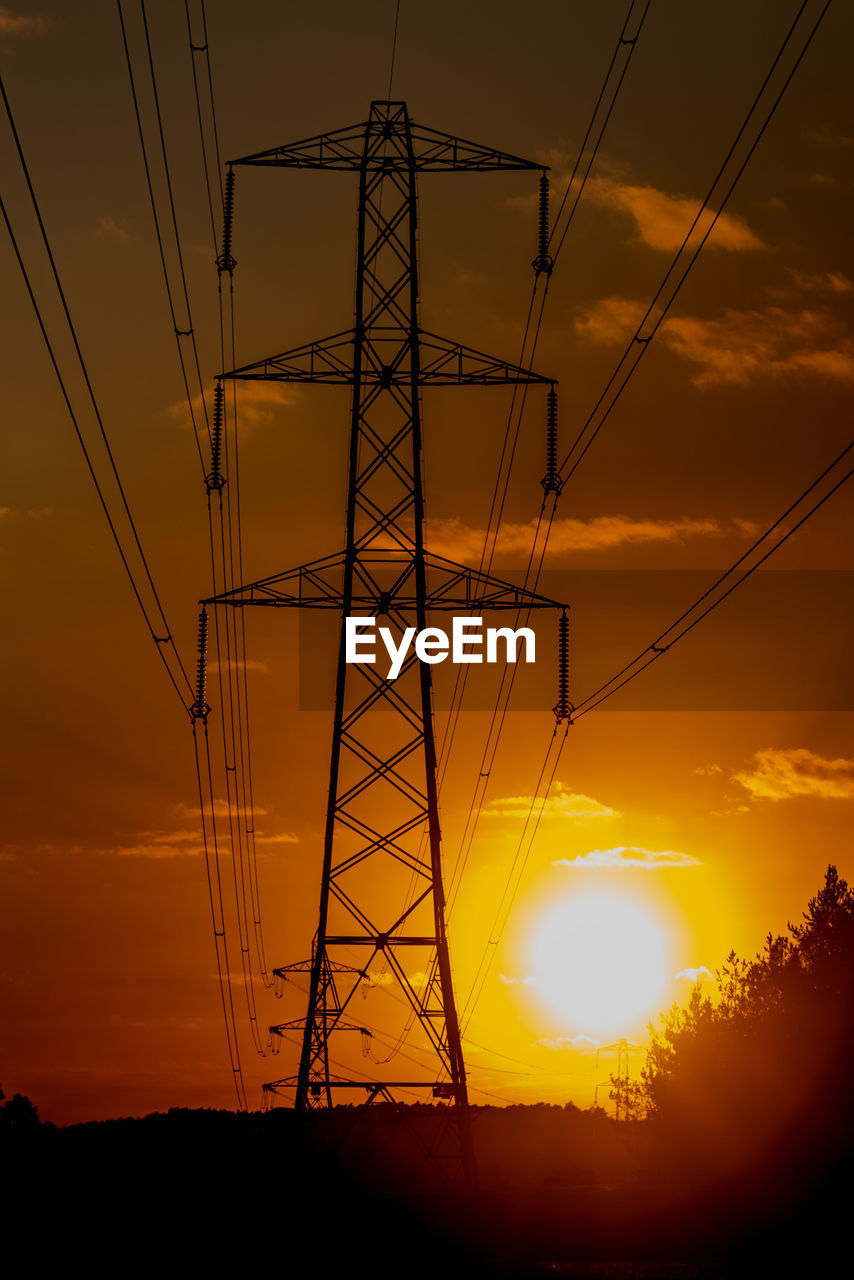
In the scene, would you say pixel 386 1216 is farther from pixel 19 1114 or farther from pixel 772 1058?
pixel 19 1114

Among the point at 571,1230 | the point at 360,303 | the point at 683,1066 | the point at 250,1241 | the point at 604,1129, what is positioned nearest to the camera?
the point at 250,1241

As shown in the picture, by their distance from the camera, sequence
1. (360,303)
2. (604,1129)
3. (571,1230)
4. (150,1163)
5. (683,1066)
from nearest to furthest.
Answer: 1. (360,303)
2. (571,1230)
3. (150,1163)
4. (683,1066)
5. (604,1129)

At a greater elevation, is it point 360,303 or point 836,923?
point 360,303

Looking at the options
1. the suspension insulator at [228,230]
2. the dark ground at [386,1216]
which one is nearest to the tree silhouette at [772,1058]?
the dark ground at [386,1216]

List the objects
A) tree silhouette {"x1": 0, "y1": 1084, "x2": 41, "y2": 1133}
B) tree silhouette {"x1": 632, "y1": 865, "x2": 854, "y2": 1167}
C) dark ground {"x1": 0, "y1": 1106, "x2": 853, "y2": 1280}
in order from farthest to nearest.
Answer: tree silhouette {"x1": 0, "y1": 1084, "x2": 41, "y2": 1133}, tree silhouette {"x1": 632, "y1": 865, "x2": 854, "y2": 1167}, dark ground {"x1": 0, "y1": 1106, "x2": 853, "y2": 1280}

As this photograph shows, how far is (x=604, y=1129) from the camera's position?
481ft

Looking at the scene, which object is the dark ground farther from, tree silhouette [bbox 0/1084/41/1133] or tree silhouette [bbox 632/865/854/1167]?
tree silhouette [bbox 0/1084/41/1133]

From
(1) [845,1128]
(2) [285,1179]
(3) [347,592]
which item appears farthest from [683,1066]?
(3) [347,592]

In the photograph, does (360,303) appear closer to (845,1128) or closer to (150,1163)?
(845,1128)

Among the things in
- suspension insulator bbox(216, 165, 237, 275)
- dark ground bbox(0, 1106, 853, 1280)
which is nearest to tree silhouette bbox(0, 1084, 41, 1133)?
dark ground bbox(0, 1106, 853, 1280)

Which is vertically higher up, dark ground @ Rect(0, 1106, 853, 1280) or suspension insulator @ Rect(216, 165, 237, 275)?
suspension insulator @ Rect(216, 165, 237, 275)

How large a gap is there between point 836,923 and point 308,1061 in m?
37.4

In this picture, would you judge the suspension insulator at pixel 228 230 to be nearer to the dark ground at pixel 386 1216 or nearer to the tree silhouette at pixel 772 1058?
the dark ground at pixel 386 1216

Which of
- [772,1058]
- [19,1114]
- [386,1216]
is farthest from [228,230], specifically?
[19,1114]
